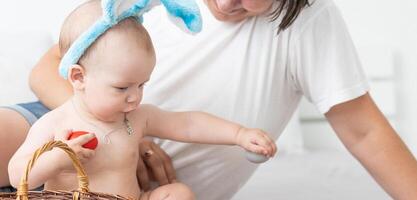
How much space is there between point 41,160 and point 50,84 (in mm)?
370

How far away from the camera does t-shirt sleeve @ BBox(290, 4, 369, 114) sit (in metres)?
1.40

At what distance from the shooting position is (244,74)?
1479 mm

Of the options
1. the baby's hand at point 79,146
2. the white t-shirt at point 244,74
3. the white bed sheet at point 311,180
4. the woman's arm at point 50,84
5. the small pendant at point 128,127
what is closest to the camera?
the baby's hand at point 79,146

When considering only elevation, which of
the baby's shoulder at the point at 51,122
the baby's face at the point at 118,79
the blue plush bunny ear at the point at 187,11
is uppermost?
the blue plush bunny ear at the point at 187,11

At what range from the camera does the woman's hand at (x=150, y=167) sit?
4.65 feet

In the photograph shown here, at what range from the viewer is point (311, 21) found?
141 centimetres

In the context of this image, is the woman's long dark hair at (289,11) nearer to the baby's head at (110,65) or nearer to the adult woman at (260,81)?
the adult woman at (260,81)

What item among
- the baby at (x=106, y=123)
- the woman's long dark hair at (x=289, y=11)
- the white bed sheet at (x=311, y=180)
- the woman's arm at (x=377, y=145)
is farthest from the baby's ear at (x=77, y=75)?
the white bed sheet at (x=311, y=180)

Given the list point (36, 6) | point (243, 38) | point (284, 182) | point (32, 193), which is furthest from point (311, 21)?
point (36, 6)

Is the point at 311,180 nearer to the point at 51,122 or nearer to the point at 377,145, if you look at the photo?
the point at 377,145

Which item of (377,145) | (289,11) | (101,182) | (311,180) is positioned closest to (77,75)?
(101,182)

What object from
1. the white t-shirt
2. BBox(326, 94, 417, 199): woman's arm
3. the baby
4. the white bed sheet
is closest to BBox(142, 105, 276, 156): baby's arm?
the baby

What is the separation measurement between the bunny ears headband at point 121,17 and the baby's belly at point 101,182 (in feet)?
0.60

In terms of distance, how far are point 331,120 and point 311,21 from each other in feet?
0.67
